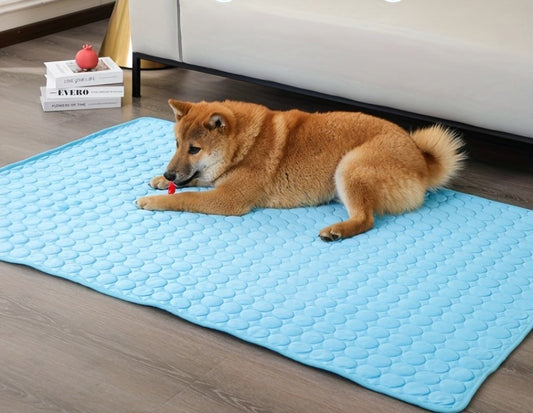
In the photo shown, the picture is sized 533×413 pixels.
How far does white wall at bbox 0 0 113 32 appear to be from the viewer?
3.71 meters

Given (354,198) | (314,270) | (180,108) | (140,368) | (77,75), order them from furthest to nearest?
(77,75)
(180,108)
(354,198)
(314,270)
(140,368)

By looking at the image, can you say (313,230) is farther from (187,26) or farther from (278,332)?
(187,26)

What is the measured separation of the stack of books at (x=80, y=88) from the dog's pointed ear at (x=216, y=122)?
2.81 feet

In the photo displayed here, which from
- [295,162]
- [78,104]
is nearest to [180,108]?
[295,162]

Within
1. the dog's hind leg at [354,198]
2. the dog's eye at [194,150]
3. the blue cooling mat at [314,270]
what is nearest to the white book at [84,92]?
the blue cooling mat at [314,270]

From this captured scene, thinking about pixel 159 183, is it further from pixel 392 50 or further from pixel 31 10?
pixel 31 10

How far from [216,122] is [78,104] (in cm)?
91

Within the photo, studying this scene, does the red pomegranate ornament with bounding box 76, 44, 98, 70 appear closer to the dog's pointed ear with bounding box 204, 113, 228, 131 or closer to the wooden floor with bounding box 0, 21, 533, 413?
the dog's pointed ear with bounding box 204, 113, 228, 131

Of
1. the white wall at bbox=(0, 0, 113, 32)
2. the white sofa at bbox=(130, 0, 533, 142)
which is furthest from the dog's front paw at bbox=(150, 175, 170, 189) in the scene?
the white wall at bbox=(0, 0, 113, 32)

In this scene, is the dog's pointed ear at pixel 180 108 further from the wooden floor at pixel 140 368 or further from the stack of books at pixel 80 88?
the stack of books at pixel 80 88

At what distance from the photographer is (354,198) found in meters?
2.27

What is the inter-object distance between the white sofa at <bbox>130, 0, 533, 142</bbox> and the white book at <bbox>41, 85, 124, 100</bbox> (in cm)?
29

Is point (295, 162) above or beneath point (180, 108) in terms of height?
beneath

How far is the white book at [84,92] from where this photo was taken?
9.94ft
